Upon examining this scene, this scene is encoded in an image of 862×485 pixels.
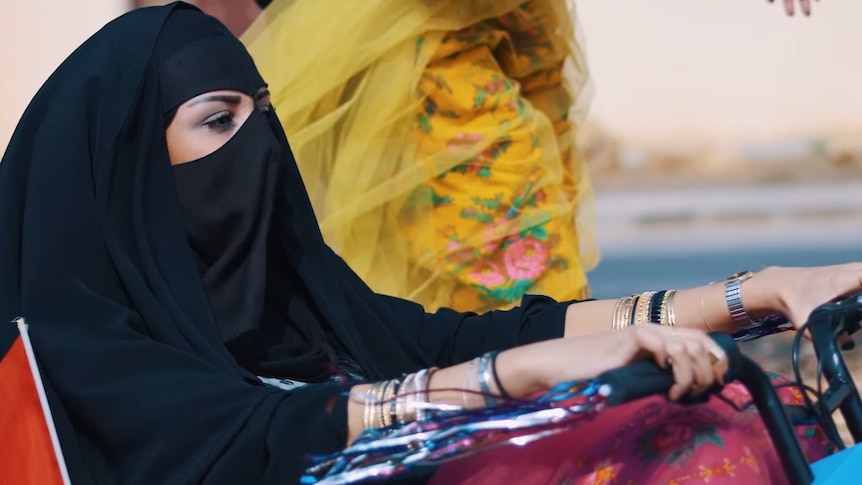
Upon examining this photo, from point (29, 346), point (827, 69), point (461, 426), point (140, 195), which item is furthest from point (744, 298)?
point (827, 69)

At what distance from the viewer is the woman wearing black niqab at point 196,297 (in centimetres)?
178

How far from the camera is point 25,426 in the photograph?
184cm

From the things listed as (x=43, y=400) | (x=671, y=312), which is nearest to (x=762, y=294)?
(x=671, y=312)

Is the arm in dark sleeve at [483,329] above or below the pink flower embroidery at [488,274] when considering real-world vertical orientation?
above

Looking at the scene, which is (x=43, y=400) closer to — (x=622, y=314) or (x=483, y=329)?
(x=483, y=329)

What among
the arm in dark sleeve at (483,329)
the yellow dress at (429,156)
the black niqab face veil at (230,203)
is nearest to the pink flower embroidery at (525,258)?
the yellow dress at (429,156)

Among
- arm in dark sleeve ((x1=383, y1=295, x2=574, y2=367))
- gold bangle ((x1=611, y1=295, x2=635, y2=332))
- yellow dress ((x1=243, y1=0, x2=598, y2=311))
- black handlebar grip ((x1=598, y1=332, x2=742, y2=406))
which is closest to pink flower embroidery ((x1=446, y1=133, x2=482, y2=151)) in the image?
yellow dress ((x1=243, y1=0, x2=598, y2=311))

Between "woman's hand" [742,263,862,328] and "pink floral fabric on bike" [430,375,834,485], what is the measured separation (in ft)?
0.85

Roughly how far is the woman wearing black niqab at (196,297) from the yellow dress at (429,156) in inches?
28.8

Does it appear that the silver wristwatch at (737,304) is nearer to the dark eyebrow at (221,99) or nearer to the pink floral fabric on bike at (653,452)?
the pink floral fabric on bike at (653,452)

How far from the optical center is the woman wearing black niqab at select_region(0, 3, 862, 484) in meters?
1.78

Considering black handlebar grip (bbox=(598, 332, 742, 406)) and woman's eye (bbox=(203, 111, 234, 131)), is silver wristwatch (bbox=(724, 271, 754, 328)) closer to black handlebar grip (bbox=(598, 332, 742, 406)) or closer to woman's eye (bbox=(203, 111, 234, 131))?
black handlebar grip (bbox=(598, 332, 742, 406))

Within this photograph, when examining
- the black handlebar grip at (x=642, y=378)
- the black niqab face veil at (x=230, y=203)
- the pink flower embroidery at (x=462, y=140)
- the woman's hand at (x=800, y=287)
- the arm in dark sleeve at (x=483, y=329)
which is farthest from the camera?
the pink flower embroidery at (x=462, y=140)

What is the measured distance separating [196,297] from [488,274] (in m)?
1.27
